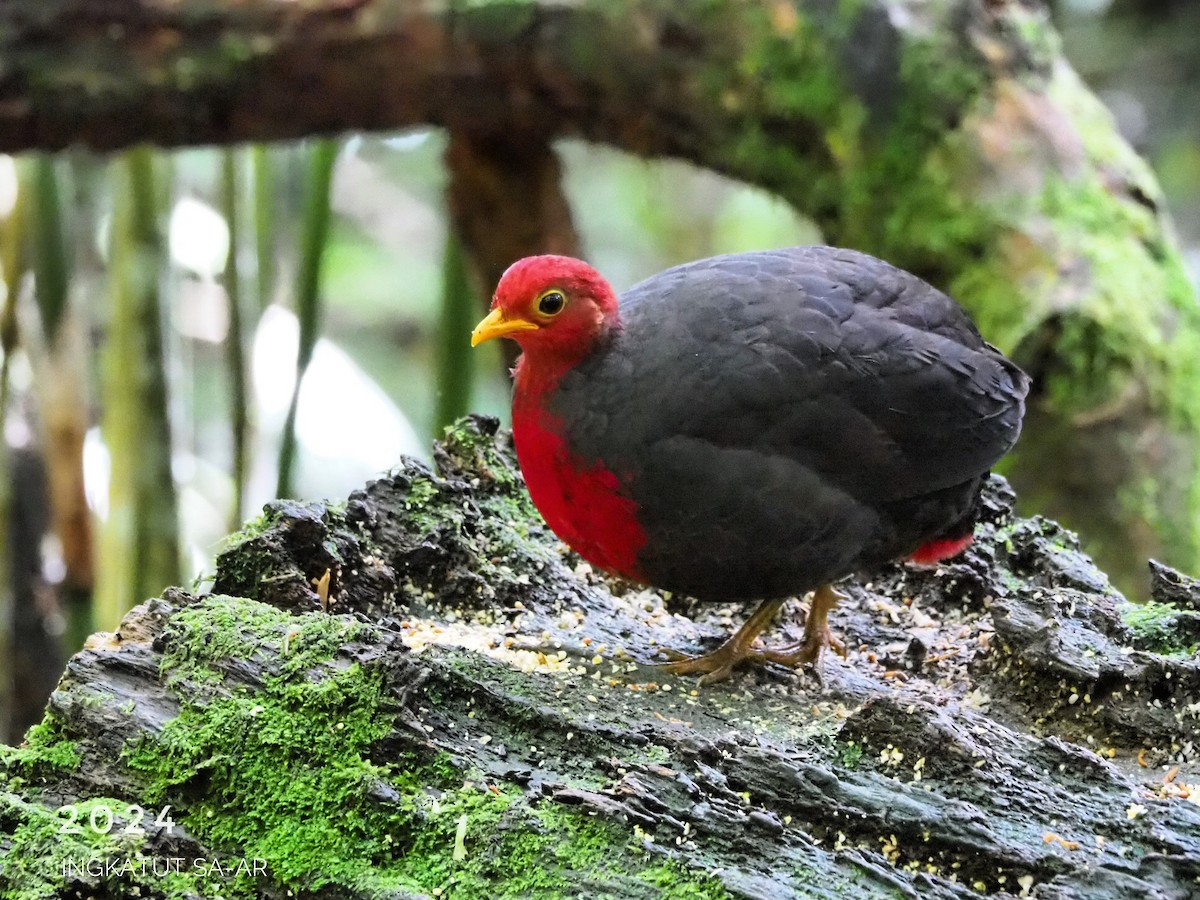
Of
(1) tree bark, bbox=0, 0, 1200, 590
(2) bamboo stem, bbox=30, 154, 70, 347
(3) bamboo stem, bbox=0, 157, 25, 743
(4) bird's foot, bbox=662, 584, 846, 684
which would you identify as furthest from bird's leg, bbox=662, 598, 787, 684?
(3) bamboo stem, bbox=0, 157, 25, 743

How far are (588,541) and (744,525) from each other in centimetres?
31

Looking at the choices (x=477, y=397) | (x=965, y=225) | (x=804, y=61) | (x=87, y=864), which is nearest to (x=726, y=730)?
(x=87, y=864)

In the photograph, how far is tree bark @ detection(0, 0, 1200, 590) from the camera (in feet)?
11.1

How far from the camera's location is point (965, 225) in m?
3.53

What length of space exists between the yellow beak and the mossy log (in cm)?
49

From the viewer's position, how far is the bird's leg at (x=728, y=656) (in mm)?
2402

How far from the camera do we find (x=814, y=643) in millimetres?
2523

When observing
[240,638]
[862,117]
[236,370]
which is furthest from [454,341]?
[240,638]

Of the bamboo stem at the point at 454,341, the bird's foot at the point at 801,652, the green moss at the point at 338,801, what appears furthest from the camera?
the bamboo stem at the point at 454,341

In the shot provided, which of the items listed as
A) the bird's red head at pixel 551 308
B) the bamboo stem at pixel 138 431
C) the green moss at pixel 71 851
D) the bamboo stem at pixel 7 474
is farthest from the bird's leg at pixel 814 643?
Answer: the bamboo stem at pixel 7 474

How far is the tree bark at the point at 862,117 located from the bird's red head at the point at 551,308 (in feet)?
5.21

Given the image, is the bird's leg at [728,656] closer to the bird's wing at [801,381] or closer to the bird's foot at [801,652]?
the bird's foot at [801,652]

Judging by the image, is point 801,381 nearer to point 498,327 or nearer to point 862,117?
point 498,327

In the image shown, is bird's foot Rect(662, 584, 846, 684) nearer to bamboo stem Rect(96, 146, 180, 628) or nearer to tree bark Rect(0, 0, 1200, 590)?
tree bark Rect(0, 0, 1200, 590)
